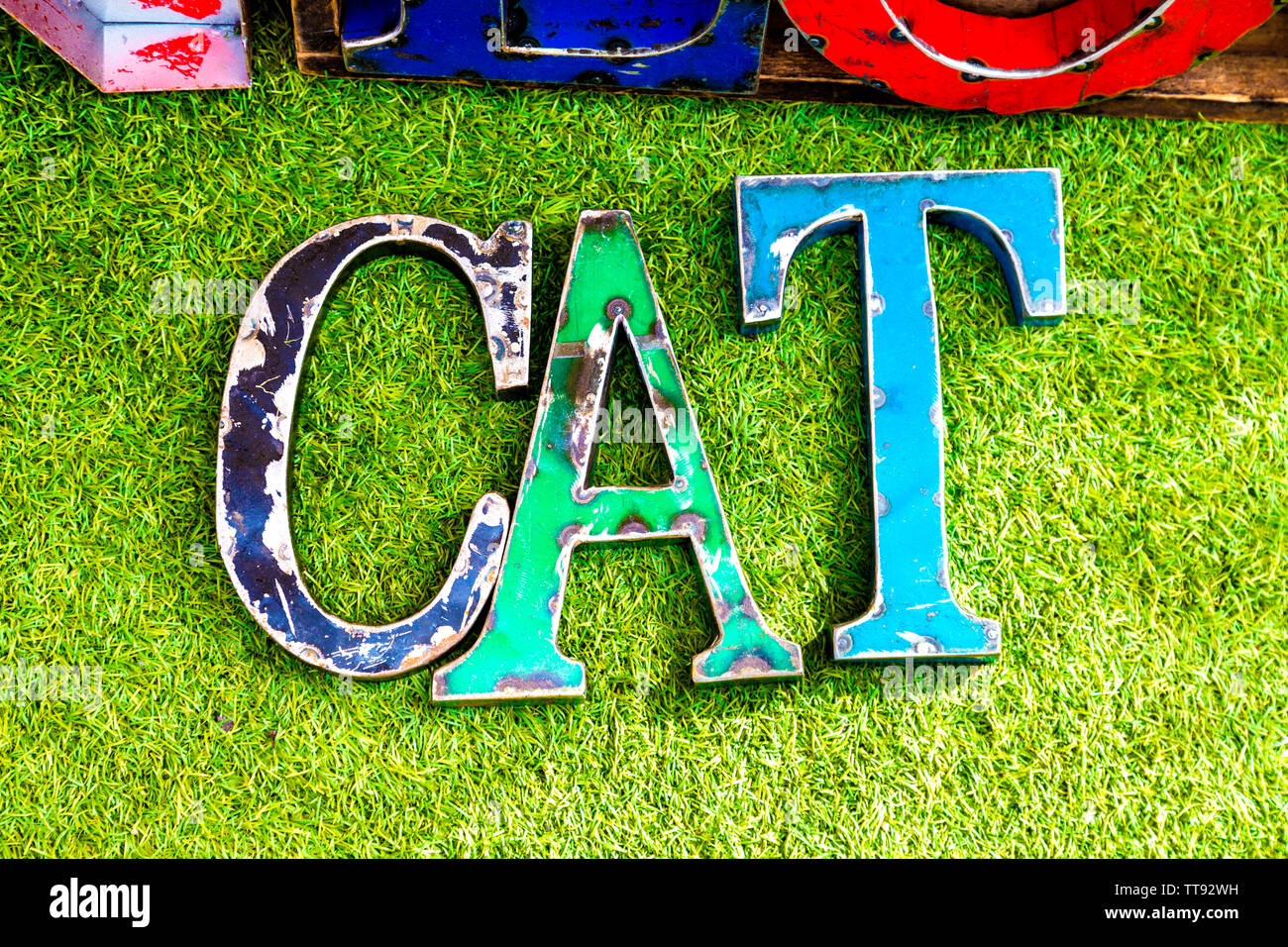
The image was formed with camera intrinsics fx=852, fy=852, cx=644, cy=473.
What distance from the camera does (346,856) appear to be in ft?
5.86

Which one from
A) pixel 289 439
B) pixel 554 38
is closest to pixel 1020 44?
pixel 554 38

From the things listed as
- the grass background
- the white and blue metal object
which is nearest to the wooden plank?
the grass background

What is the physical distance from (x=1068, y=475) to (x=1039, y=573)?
232 millimetres

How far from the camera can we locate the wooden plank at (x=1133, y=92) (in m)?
1.86

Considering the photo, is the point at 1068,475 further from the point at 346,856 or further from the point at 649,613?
the point at 346,856

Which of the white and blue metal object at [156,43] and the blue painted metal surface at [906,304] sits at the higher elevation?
the white and blue metal object at [156,43]

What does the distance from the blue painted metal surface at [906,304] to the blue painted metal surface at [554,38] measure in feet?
0.99

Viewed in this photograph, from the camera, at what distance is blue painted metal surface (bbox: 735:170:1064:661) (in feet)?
5.83

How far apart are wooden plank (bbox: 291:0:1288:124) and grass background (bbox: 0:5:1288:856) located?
4cm

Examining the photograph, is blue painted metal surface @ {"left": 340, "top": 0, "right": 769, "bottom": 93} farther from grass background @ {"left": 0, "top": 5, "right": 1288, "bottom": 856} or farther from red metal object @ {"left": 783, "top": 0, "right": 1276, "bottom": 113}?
red metal object @ {"left": 783, "top": 0, "right": 1276, "bottom": 113}

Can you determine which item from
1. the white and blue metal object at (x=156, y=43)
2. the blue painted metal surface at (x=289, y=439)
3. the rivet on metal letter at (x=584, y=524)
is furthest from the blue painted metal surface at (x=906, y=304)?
the white and blue metal object at (x=156, y=43)

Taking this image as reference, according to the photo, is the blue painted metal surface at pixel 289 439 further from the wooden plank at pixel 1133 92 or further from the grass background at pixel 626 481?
the wooden plank at pixel 1133 92

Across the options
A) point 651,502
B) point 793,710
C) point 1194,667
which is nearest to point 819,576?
point 793,710

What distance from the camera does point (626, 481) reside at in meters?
1.86
